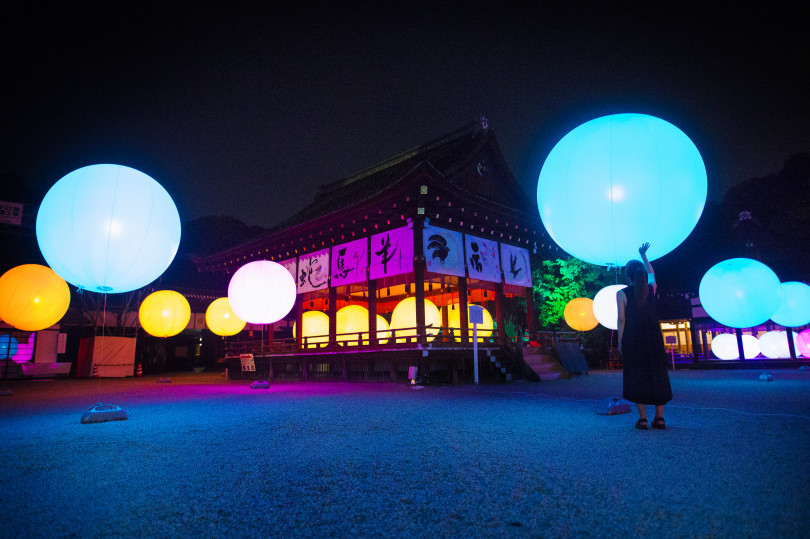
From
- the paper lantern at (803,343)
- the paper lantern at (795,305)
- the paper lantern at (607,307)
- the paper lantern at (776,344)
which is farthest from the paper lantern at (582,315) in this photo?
the paper lantern at (803,343)

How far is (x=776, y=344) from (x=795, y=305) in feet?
18.7

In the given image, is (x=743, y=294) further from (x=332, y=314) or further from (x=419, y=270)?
(x=332, y=314)

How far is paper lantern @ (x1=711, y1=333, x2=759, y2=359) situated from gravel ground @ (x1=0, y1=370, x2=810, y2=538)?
15.6 meters

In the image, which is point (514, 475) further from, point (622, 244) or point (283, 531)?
point (622, 244)

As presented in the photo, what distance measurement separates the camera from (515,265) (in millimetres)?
15195

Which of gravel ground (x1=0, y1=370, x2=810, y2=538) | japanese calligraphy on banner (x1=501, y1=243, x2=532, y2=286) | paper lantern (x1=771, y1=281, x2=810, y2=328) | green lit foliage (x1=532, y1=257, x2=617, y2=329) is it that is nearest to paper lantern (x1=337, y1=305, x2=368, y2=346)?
japanese calligraphy on banner (x1=501, y1=243, x2=532, y2=286)

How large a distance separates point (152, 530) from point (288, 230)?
14.2 metres

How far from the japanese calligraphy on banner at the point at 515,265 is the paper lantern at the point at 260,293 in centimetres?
760

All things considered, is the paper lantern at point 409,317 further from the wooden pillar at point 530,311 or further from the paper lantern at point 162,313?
the paper lantern at point 162,313

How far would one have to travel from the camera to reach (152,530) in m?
2.11

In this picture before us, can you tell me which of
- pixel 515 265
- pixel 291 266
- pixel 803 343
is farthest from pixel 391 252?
pixel 803 343

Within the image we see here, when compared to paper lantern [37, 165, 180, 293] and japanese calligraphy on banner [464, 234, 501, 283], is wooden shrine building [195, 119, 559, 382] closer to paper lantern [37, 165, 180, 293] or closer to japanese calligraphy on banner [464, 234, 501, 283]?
japanese calligraphy on banner [464, 234, 501, 283]

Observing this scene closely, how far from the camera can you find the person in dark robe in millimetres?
4375

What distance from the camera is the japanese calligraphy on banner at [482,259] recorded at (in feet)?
44.6
